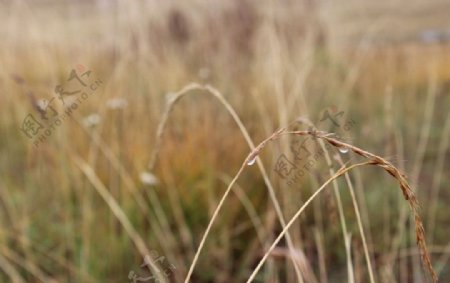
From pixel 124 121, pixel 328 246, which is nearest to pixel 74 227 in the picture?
pixel 124 121

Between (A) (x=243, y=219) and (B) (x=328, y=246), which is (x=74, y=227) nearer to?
(A) (x=243, y=219)

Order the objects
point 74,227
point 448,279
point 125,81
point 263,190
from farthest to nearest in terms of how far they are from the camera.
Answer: point 125,81
point 263,190
point 74,227
point 448,279

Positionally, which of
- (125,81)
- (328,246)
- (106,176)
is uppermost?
(125,81)

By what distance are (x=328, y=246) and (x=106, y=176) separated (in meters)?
0.60

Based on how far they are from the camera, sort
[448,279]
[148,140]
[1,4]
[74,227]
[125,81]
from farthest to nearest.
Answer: [1,4]
[125,81]
[148,140]
[74,227]
[448,279]

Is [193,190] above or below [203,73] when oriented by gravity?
below

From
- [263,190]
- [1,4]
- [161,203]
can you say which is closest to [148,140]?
[161,203]

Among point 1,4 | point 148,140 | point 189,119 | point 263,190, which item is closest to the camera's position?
point 263,190

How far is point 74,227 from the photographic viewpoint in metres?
1.63

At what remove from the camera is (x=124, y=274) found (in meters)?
1.51

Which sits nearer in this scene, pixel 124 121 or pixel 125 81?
pixel 124 121

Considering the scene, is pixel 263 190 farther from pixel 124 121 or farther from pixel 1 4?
pixel 1 4

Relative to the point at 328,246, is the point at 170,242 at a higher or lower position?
higher

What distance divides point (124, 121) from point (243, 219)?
42cm
